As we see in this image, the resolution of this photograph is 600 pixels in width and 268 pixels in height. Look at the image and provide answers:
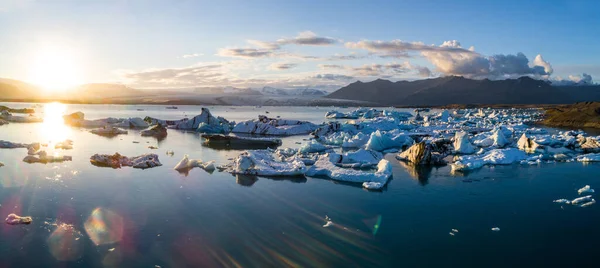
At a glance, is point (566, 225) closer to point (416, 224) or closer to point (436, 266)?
point (416, 224)

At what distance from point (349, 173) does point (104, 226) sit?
7.03 metres

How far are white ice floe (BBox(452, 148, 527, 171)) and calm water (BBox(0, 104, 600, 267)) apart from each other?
4.16 feet

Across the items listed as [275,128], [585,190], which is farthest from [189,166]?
[275,128]

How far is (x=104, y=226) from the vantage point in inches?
301

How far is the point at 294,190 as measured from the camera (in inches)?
429

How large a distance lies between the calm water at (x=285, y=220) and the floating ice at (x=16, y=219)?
23 cm

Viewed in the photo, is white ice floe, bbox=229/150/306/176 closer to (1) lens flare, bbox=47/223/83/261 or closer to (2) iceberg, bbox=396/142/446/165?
(2) iceberg, bbox=396/142/446/165

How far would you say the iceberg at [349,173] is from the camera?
1184 cm

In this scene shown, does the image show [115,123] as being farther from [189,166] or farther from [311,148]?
[189,166]

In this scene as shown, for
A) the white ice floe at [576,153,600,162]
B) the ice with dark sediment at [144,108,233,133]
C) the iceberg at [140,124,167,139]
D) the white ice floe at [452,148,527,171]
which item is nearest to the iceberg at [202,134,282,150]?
the iceberg at [140,124,167,139]

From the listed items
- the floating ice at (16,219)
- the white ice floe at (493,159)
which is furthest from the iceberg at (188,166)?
the white ice floe at (493,159)

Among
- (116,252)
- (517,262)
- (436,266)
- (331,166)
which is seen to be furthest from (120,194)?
(517,262)

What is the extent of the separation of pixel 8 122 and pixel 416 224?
38621 mm

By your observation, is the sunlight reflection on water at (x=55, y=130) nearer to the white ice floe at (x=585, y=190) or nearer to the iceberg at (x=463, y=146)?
the iceberg at (x=463, y=146)
